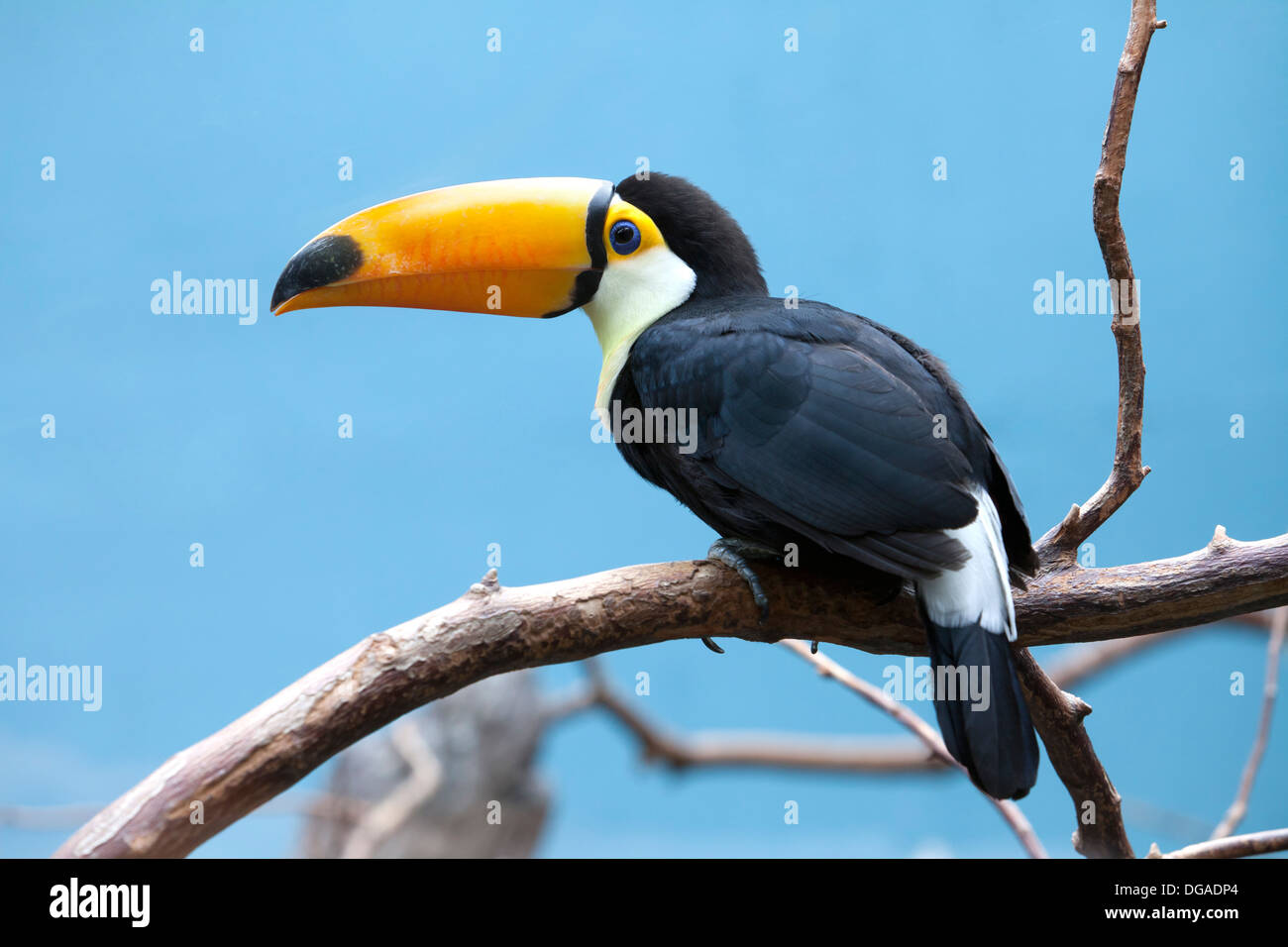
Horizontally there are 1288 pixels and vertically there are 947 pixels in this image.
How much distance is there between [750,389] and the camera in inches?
75.1

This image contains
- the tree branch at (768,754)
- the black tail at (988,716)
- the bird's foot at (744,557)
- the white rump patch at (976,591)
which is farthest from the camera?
the tree branch at (768,754)

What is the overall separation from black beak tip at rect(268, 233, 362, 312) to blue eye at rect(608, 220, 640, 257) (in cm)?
54

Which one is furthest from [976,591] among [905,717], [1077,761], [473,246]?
[473,246]

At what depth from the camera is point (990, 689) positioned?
159cm

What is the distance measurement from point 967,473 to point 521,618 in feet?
2.57

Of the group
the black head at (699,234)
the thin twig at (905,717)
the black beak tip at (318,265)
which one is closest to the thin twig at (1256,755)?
the thin twig at (905,717)

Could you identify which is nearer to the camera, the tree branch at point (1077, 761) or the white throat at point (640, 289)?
the tree branch at point (1077, 761)

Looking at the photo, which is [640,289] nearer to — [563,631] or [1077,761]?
[563,631]

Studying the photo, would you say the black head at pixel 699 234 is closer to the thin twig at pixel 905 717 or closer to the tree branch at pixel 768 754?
the thin twig at pixel 905 717

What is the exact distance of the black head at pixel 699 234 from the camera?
2.28 metres

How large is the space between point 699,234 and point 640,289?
0.17 meters

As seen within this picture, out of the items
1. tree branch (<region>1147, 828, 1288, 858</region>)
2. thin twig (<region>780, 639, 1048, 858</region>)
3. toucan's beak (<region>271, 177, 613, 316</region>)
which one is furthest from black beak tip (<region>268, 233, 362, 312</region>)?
tree branch (<region>1147, 828, 1288, 858</region>)

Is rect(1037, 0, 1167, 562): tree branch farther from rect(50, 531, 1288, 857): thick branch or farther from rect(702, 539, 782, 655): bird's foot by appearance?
rect(702, 539, 782, 655): bird's foot
